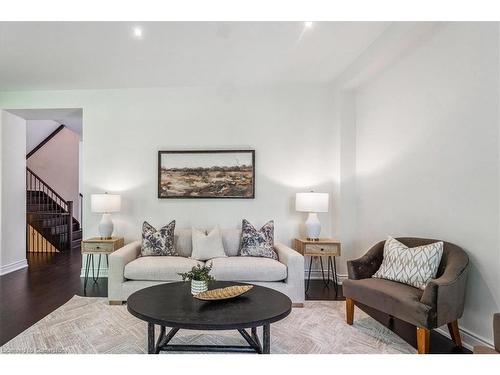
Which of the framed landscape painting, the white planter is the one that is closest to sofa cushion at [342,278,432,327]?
the white planter

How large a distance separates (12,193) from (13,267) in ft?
3.89

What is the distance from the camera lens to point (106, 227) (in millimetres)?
4266

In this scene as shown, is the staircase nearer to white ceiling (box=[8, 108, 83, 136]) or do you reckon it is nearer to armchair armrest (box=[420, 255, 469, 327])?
white ceiling (box=[8, 108, 83, 136])

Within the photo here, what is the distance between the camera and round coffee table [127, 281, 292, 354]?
199 centimetres

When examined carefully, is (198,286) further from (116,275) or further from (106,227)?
(106,227)

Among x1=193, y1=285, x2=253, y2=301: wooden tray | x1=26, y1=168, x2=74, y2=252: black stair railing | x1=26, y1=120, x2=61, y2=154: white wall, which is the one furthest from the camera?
x1=26, y1=120, x2=61, y2=154: white wall

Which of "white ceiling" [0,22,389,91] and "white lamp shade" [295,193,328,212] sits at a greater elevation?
"white ceiling" [0,22,389,91]

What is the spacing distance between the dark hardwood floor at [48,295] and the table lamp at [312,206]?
729 millimetres

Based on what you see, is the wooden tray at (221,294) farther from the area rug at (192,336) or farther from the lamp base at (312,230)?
the lamp base at (312,230)

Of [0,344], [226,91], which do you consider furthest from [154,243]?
[226,91]

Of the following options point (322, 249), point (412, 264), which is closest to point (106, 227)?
point (322, 249)

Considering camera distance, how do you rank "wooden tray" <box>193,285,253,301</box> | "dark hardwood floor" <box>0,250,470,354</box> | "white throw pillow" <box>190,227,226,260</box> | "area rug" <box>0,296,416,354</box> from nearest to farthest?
"wooden tray" <box>193,285,253,301</box>, "area rug" <box>0,296,416,354</box>, "dark hardwood floor" <box>0,250,470,354</box>, "white throw pillow" <box>190,227,226,260</box>

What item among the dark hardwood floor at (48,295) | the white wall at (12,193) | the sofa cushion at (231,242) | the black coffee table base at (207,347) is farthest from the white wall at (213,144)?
the black coffee table base at (207,347)

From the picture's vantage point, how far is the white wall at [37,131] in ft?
24.9
